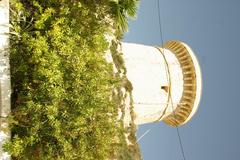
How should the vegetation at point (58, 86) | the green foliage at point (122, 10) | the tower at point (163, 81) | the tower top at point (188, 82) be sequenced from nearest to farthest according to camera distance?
the vegetation at point (58, 86)
the green foliage at point (122, 10)
the tower at point (163, 81)
the tower top at point (188, 82)

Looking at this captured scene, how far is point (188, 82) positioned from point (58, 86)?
1007 cm

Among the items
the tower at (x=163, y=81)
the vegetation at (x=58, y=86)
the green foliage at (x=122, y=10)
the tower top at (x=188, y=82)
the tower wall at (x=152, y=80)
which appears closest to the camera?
the vegetation at (x=58, y=86)

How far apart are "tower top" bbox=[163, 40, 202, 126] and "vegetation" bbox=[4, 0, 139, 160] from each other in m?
7.28

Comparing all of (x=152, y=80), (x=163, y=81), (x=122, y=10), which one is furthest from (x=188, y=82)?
(x=122, y=10)

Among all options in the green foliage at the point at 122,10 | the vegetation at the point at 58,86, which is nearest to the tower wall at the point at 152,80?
the green foliage at the point at 122,10

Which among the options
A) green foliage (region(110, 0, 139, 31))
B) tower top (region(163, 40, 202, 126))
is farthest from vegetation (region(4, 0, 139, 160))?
tower top (region(163, 40, 202, 126))

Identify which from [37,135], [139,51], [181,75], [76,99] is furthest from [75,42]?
[181,75]

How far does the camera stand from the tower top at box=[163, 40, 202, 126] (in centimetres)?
2452

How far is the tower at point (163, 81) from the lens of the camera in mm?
22812

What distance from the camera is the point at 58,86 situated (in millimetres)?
16047

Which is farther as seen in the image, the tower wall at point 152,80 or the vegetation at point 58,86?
the tower wall at point 152,80

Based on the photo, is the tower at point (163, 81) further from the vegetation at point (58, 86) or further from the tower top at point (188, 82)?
the vegetation at point (58, 86)

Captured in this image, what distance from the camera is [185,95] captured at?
24.8m

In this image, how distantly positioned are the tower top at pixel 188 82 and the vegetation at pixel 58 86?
23.9 feet
